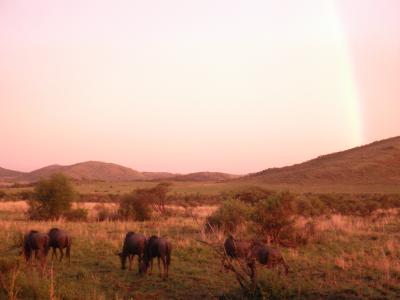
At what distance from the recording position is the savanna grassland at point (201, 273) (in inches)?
378

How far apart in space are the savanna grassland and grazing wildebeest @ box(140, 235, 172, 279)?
312 millimetres

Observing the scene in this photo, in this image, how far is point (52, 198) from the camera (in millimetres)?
29531

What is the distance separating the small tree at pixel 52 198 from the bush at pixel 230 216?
39.8ft

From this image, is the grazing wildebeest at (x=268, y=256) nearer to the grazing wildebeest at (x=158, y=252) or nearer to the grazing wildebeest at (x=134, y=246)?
the grazing wildebeest at (x=158, y=252)

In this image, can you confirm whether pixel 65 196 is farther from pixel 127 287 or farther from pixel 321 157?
pixel 321 157

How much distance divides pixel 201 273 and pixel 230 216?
916 cm

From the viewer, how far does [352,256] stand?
1480 centimetres

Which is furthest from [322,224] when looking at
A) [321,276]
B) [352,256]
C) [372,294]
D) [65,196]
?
[65,196]

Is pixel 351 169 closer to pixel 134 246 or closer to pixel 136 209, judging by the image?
pixel 136 209

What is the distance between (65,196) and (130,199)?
4.46m

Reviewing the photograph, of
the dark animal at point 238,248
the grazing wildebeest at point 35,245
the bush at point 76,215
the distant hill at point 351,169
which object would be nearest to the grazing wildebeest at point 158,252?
the dark animal at point 238,248

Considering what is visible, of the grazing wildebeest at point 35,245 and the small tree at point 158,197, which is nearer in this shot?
the grazing wildebeest at point 35,245

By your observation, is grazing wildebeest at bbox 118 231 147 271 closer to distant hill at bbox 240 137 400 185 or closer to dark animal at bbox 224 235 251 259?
dark animal at bbox 224 235 251 259

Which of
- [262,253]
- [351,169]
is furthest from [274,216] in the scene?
[351,169]
